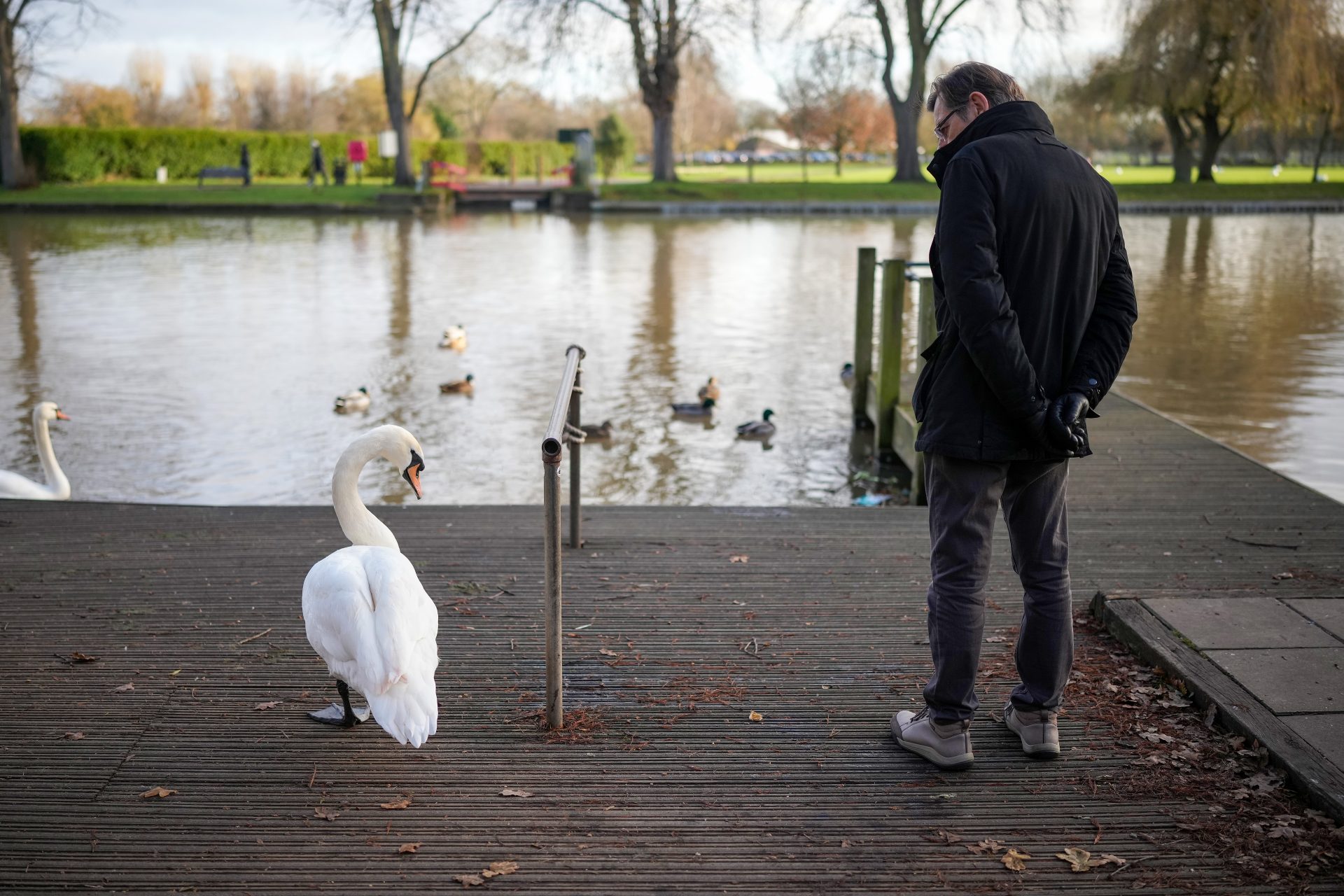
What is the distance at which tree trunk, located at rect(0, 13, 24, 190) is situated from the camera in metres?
39.8

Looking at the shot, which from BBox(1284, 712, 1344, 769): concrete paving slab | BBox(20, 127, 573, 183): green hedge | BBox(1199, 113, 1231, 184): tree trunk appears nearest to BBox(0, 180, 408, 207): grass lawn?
BBox(20, 127, 573, 183): green hedge

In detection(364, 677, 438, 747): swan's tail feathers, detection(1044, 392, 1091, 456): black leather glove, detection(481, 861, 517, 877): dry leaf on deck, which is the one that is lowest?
detection(481, 861, 517, 877): dry leaf on deck

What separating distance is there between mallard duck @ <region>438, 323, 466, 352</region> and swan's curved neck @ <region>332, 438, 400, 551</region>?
10605 mm

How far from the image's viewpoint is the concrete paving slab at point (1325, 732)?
11.3 ft

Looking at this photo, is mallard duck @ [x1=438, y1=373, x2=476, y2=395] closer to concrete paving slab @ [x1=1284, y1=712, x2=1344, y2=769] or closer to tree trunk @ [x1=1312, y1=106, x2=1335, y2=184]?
concrete paving slab @ [x1=1284, y1=712, x2=1344, y2=769]

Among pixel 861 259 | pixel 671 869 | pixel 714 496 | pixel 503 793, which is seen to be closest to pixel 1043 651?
pixel 671 869

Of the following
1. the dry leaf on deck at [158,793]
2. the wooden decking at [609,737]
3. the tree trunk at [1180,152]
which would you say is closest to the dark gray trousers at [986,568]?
the wooden decking at [609,737]

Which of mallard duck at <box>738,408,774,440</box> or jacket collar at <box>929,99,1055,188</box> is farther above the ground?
jacket collar at <box>929,99,1055,188</box>

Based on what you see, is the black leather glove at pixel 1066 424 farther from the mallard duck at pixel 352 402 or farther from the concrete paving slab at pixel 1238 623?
the mallard duck at pixel 352 402

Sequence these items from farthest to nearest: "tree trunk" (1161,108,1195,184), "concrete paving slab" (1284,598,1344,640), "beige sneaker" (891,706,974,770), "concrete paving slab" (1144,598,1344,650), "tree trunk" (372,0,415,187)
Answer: "tree trunk" (1161,108,1195,184) → "tree trunk" (372,0,415,187) → "concrete paving slab" (1284,598,1344,640) → "concrete paving slab" (1144,598,1344,650) → "beige sneaker" (891,706,974,770)

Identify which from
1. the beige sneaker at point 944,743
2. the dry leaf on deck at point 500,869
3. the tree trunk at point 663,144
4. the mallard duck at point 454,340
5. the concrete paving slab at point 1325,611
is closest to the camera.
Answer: the dry leaf on deck at point 500,869

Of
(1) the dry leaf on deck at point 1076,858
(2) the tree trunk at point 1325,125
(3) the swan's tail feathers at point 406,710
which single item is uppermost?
(2) the tree trunk at point 1325,125

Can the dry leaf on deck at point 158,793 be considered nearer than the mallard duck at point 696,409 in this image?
Yes

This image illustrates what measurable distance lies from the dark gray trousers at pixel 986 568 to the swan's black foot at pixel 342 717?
182 centimetres
